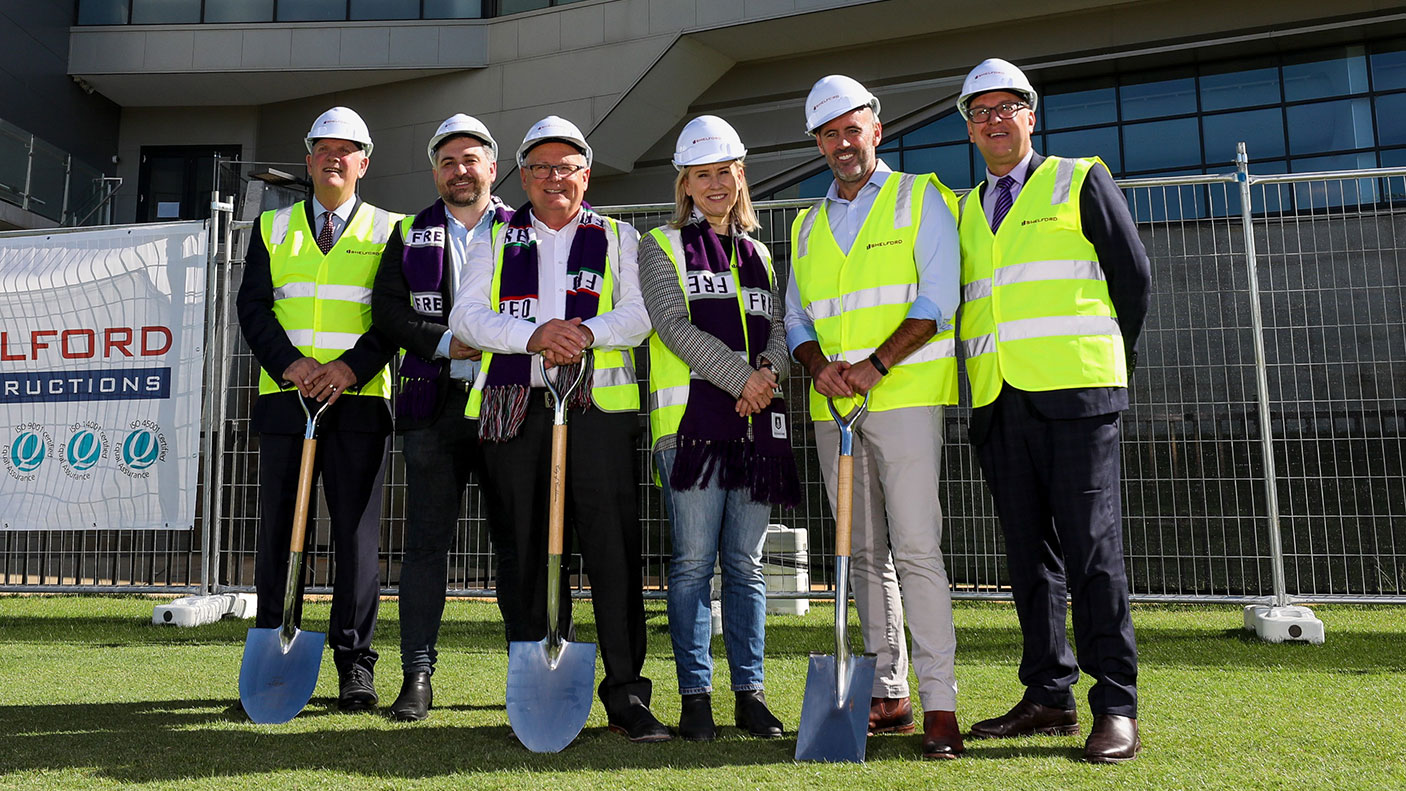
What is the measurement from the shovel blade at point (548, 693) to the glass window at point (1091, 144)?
12078 mm

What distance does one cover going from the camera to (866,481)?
126 inches

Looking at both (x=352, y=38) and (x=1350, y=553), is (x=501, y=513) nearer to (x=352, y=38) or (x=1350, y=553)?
(x=1350, y=553)

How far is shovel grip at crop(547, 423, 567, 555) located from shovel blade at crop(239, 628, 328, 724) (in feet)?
2.98

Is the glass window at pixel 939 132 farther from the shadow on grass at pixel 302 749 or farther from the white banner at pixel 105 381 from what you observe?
the shadow on grass at pixel 302 749

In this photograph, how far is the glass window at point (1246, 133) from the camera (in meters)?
12.6

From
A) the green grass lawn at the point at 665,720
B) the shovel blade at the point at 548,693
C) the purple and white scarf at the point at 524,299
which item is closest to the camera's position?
the green grass lawn at the point at 665,720

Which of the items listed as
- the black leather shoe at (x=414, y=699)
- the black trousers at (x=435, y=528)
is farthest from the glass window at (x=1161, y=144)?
the black leather shoe at (x=414, y=699)

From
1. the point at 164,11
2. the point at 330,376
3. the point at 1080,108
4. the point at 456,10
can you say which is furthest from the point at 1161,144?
the point at 164,11

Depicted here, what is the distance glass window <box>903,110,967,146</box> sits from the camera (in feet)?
45.5

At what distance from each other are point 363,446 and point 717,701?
1632 mm

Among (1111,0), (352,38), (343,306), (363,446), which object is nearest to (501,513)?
(363,446)

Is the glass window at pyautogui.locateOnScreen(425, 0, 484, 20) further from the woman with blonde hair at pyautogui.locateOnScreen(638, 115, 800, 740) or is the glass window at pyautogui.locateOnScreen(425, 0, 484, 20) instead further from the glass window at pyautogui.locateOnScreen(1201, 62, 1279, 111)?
the woman with blonde hair at pyautogui.locateOnScreen(638, 115, 800, 740)

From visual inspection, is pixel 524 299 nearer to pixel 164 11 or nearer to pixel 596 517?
pixel 596 517

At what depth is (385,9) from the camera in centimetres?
1563
